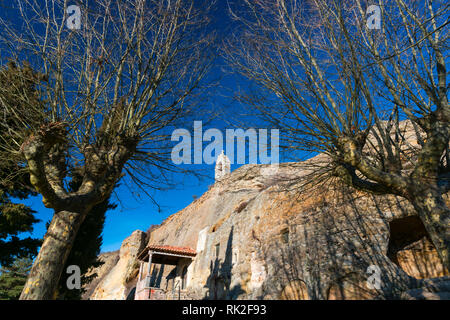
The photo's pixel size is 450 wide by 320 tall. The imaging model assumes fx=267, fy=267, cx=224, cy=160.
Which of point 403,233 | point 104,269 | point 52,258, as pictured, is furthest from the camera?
point 104,269

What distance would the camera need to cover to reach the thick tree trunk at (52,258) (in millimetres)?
3631

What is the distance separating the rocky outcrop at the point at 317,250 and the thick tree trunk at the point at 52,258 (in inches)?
215

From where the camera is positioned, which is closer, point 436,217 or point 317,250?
point 436,217

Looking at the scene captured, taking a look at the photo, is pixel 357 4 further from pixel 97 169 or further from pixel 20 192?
pixel 20 192

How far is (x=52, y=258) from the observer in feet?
12.7

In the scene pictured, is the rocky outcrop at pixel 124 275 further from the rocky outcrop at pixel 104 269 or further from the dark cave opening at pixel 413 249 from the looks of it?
the dark cave opening at pixel 413 249

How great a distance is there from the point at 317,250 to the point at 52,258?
28.3 ft

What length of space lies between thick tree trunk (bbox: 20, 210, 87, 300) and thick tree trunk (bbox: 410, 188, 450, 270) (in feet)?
18.3

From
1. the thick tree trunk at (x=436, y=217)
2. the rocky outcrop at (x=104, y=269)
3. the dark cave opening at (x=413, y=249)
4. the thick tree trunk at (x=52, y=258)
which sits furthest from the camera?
the rocky outcrop at (x=104, y=269)

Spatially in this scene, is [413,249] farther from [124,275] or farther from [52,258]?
[124,275]

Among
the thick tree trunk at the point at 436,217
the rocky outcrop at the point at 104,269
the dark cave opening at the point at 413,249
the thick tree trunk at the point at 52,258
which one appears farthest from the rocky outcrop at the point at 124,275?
the thick tree trunk at the point at 436,217

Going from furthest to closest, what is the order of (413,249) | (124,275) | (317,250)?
(124,275)
(317,250)
(413,249)

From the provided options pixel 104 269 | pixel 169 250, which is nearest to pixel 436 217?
pixel 169 250
